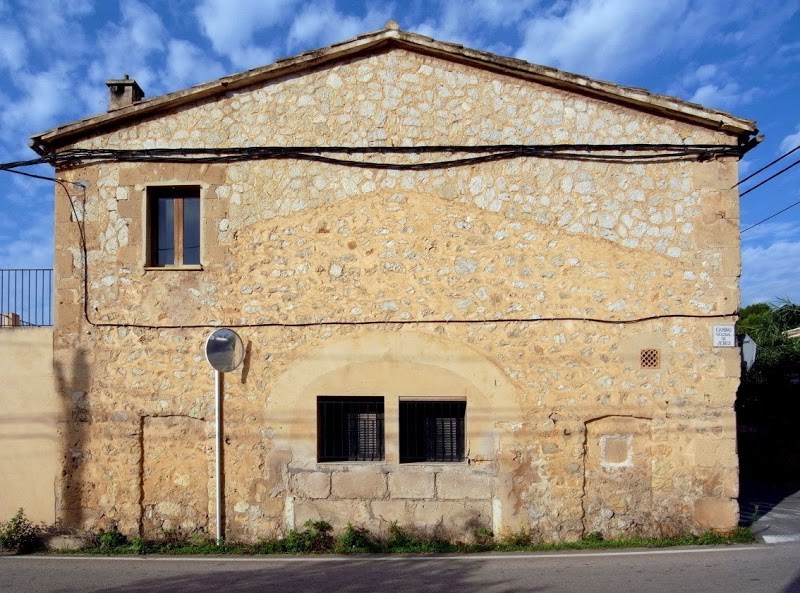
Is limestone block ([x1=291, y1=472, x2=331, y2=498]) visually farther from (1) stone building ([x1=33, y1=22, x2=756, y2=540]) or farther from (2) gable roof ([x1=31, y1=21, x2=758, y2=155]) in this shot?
(2) gable roof ([x1=31, y1=21, x2=758, y2=155])

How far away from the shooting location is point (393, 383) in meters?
7.82

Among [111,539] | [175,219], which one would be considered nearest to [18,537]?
[111,539]

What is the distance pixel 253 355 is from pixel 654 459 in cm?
528

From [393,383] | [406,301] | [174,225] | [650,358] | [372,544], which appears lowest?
[372,544]

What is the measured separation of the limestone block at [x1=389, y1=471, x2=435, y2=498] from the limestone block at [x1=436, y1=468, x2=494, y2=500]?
101 millimetres

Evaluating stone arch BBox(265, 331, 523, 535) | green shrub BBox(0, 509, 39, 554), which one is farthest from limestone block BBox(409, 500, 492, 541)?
green shrub BBox(0, 509, 39, 554)

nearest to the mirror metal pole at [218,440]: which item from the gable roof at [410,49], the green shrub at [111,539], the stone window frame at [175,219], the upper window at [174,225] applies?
the green shrub at [111,539]

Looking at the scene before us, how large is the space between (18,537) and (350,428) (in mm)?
4250

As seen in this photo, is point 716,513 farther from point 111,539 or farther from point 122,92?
point 122,92

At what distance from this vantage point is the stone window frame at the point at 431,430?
26.0 ft

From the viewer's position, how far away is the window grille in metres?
7.75

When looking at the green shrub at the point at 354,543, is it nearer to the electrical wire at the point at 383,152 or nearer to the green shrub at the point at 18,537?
the electrical wire at the point at 383,152

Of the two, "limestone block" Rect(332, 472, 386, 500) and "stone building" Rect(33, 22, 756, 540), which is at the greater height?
"stone building" Rect(33, 22, 756, 540)

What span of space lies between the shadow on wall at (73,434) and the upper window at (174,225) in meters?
1.67
